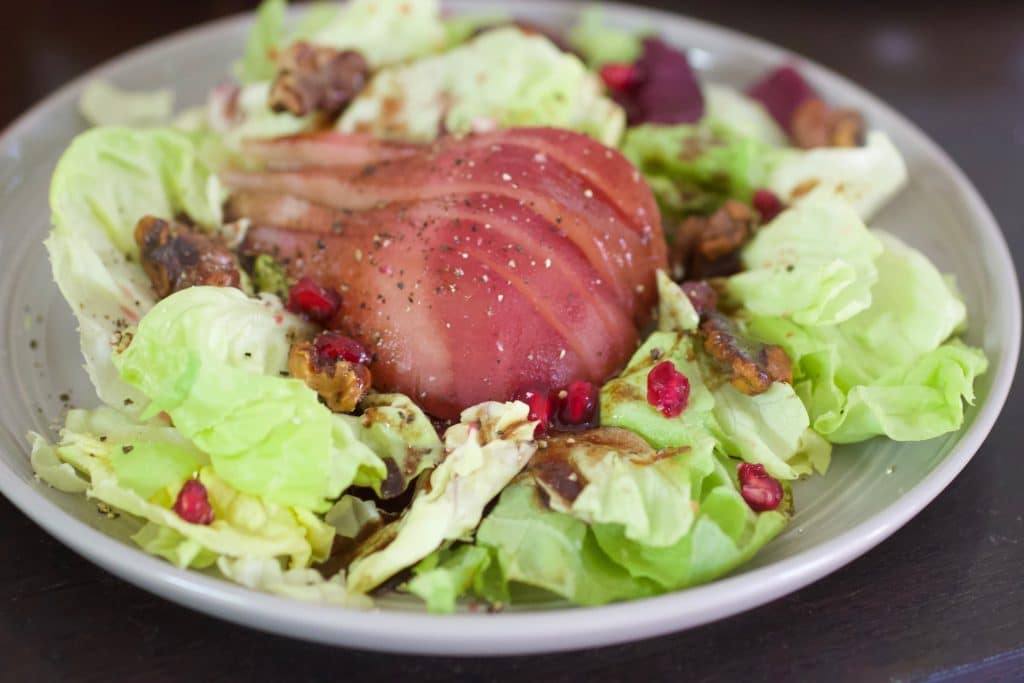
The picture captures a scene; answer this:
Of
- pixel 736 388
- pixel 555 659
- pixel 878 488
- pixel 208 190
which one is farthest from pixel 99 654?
pixel 878 488

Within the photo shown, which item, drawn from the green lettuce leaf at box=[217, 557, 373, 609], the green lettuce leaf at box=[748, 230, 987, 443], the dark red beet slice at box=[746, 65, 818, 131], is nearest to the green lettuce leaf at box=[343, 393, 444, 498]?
the green lettuce leaf at box=[217, 557, 373, 609]

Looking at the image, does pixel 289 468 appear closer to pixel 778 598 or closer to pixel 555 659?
pixel 555 659

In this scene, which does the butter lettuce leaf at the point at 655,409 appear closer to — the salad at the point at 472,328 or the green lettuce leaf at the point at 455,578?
the salad at the point at 472,328

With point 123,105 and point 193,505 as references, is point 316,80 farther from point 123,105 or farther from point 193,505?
point 193,505

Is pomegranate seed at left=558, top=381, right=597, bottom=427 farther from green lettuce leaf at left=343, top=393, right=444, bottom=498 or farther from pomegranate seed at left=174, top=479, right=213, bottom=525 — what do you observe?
pomegranate seed at left=174, top=479, right=213, bottom=525

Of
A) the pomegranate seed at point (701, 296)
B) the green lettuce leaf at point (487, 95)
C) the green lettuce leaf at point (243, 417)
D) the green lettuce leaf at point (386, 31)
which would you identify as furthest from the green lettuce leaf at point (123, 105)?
the pomegranate seed at point (701, 296)

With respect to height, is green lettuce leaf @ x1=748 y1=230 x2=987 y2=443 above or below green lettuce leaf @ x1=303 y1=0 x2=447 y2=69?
below
